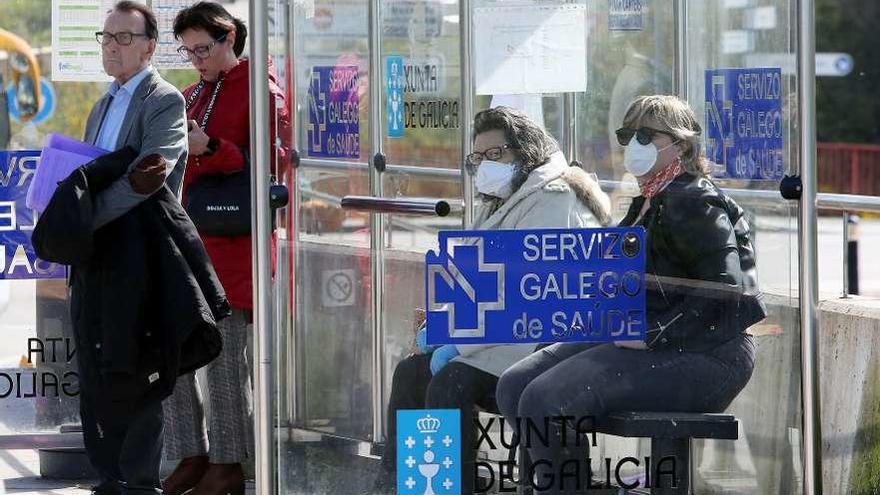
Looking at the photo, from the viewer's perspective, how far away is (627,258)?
5.57 metres

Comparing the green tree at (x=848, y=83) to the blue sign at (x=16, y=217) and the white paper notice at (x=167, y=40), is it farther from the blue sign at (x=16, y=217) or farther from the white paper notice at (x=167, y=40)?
the blue sign at (x=16, y=217)

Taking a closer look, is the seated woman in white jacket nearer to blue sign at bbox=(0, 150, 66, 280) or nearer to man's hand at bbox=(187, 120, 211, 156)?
man's hand at bbox=(187, 120, 211, 156)

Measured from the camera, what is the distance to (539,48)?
552 cm

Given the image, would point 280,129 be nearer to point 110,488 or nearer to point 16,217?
point 110,488

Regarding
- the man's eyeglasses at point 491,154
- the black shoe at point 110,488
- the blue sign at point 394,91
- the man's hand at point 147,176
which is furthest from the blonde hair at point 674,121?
the black shoe at point 110,488

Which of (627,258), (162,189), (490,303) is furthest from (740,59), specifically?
(162,189)

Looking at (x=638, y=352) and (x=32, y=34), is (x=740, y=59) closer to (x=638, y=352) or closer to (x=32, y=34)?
(x=638, y=352)

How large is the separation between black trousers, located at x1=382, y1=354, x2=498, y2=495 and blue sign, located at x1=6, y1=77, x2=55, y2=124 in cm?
230

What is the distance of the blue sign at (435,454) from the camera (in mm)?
5637

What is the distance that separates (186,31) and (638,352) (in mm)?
2097

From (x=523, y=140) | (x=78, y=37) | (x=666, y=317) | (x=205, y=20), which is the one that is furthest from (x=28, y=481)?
(x=666, y=317)

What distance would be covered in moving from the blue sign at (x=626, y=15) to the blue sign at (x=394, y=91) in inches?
30.3

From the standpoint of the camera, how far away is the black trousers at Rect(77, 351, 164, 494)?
590 cm

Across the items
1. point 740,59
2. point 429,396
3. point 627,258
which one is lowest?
point 429,396
